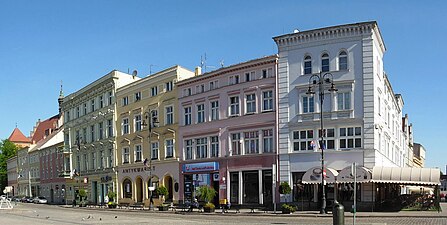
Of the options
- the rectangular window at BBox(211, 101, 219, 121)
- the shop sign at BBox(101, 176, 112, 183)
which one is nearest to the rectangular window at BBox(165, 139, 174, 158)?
the rectangular window at BBox(211, 101, 219, 121)

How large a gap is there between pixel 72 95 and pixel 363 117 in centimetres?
5349

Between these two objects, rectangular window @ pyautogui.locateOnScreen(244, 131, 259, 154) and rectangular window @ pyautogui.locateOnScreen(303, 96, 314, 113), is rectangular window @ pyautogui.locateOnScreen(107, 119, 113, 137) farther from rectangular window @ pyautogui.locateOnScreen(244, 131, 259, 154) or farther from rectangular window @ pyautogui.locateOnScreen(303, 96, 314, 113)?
rectangular window @ pyautogui.locateOnScreen(303, 96, 314, 113)

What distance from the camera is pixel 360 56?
42.2 metres

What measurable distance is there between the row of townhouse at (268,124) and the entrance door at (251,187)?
9 cm

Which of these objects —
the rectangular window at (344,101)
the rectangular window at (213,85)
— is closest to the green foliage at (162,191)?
the rectangular window at (213,85)

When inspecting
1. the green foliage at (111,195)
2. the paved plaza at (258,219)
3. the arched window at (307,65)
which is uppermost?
the arched window at (307,65)

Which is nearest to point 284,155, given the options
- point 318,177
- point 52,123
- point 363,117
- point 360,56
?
point 318,177

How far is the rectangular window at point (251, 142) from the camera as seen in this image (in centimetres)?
4772

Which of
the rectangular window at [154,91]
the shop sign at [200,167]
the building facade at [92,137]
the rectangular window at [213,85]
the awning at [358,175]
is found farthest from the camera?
the building facade at [92,137]

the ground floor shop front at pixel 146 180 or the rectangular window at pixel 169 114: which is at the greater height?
the rectangular window at pixel 169 114

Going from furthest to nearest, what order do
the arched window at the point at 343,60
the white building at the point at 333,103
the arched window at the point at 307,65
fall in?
the arched window at the point at 307,65 < the arched window at the point at 343,60 < the white building at the point at 333,103

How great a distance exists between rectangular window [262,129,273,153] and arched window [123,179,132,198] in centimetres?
2351

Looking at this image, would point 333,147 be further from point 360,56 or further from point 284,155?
point 360,56

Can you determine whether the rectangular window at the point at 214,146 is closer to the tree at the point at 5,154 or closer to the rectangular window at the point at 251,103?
the rectangular window at the point at 251,103
